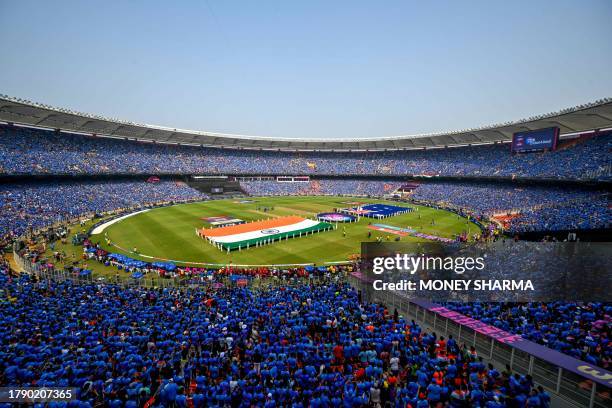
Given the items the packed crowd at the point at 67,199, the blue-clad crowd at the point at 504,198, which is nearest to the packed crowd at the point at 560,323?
the blue-clad crowd at the point at 504,198

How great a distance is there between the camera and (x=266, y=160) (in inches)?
4033

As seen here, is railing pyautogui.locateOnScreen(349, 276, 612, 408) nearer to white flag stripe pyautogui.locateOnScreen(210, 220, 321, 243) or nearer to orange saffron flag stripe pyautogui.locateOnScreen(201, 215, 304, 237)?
white flag stripe pyautogui.locateOnScreen(210, 220, 321, 243)

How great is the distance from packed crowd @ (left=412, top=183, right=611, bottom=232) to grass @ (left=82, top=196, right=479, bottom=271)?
6866mm

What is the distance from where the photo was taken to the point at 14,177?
52.1 meters

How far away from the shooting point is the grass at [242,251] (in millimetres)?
31172

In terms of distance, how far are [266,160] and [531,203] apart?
239 feet

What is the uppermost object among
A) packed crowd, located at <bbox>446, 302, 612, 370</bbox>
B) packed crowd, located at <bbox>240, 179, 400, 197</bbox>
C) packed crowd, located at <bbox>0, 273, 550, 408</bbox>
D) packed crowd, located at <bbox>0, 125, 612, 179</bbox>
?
packed crowd, located at <bbox>0, 125, 612, 179</bbox>

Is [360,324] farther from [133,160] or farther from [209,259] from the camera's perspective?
[133,160]

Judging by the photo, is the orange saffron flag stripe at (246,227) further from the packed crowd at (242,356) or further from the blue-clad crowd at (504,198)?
the blue-clad crowd at (504,198)

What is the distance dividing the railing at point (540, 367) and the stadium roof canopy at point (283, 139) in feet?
149

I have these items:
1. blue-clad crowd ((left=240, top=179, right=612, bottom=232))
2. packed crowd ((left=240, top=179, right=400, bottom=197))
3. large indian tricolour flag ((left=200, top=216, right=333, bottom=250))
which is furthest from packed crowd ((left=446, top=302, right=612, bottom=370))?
packed crowd ((left=240, top=179, right=400, bottom=197))

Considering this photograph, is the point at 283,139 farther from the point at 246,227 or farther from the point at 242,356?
the point at 242,356

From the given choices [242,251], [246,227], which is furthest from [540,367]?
[246,227]

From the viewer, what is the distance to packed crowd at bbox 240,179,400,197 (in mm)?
87625
